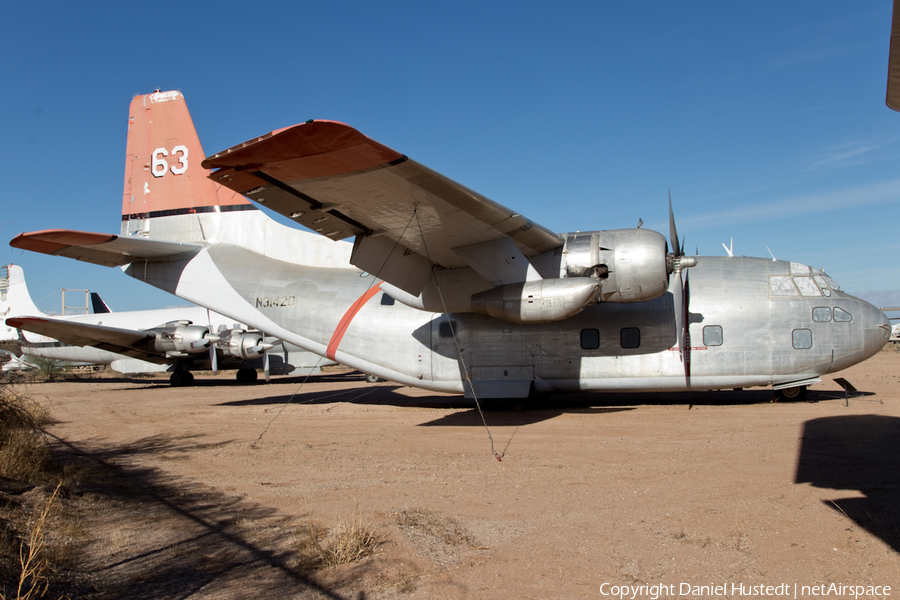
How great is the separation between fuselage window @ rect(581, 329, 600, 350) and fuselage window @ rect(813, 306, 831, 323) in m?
4.41

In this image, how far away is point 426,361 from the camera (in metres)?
13.4

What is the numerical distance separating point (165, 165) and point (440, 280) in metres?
9.14

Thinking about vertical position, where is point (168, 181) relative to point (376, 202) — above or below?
above

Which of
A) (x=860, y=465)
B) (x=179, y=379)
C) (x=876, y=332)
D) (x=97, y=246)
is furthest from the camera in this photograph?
(x=179, y=379)

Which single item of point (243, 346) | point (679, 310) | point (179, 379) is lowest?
point (179, 379)

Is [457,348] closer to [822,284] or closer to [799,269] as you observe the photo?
[799,269]

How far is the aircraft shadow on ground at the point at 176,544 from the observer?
12.2 ft

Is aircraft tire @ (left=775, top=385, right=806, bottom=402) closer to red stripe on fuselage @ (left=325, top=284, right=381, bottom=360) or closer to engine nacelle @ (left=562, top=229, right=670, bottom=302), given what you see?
engine nacelle @ (left=562, top=229, right=670, bottom=302)

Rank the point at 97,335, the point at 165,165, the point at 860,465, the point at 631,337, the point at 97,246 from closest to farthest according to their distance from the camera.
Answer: the point at 860,465
the point at 631,337
the point at 97,246
the point at 165,165
the point at 97,335

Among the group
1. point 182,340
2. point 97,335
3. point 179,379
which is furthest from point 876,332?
point 97,335

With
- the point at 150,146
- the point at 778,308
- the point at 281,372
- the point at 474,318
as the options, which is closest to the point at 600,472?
the point at 474,318

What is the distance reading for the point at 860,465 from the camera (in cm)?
647

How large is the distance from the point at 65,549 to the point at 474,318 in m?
9.52

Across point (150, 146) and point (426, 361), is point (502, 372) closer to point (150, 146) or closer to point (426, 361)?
point (426, 361)
